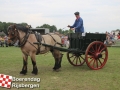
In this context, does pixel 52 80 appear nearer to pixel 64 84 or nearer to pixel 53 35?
pixel 64 84

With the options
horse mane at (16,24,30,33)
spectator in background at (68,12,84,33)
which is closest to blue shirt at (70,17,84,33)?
spectator in background at (68,12,84,33)

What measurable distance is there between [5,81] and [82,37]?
380 cm

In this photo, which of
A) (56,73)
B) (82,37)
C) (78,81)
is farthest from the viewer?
(82,37)

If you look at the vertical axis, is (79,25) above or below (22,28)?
above

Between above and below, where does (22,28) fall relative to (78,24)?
below

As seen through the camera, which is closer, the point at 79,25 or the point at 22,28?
the point at 22,28

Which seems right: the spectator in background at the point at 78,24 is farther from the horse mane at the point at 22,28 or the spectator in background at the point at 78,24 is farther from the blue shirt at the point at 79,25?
the horse mane at the point at 22,28

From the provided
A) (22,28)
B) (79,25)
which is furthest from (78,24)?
(22,28)

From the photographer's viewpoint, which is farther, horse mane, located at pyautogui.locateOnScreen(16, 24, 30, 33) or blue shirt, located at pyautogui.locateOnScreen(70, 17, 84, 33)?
blue shirt, located at pyautogui.locateOnScreen(70, 17, 84, 33)

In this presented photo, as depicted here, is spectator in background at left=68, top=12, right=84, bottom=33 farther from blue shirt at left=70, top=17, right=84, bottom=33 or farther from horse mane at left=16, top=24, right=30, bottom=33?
horse mane at left=16, top=24, right=30, bottom=33

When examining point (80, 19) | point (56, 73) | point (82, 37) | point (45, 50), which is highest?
point (80, 19)

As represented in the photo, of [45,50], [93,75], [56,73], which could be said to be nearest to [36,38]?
[45,50]

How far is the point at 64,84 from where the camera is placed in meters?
5.84

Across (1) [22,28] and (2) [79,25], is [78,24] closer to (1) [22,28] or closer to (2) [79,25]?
(2) [79,25]
